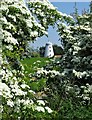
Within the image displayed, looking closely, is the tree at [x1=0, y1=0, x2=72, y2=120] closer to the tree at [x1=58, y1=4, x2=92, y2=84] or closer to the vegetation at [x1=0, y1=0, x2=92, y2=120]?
the vegetation at [x1=0, y1=0, x2=92, y2=120]

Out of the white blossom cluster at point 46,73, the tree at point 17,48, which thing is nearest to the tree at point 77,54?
the white blossom cluster at point 46,73

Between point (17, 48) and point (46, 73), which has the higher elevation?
point (46, 73)

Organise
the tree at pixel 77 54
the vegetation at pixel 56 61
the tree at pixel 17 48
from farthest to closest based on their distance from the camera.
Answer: the tree at pixel 77 54, the vegetation at pixel 56 61, the tree at pixel 17 48

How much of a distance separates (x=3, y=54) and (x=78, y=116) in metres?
2.33

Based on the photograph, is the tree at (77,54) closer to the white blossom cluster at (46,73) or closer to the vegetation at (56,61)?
the vegetation at (56,61)

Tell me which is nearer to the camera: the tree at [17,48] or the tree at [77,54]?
the tree at [17,48]

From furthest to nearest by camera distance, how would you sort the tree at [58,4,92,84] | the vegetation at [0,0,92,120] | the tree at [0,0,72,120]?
1. the tree at [58,4,92,84]
2. the vegetation at [0,0,92,120]
3. the tree at [0,0,72,120]

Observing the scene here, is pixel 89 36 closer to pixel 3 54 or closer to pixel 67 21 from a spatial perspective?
pixel 67 21

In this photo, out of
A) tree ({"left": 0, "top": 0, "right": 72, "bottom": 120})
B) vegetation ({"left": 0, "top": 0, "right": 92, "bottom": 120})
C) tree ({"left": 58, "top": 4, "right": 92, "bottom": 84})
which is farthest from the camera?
tree ({"left": 58, "top": 4, "right": 92, "bottom": 84})

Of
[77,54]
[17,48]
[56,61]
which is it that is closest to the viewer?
[17,48]

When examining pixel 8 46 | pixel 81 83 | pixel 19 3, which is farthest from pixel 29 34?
pixel 81 83

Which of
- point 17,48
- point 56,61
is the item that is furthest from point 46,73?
point 17,48

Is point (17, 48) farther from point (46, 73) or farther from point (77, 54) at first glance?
point (77, 54)

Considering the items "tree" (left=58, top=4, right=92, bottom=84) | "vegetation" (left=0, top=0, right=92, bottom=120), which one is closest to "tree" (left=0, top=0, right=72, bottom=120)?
"vegetation" (left=0, top=0, right=92, bottom=120)
